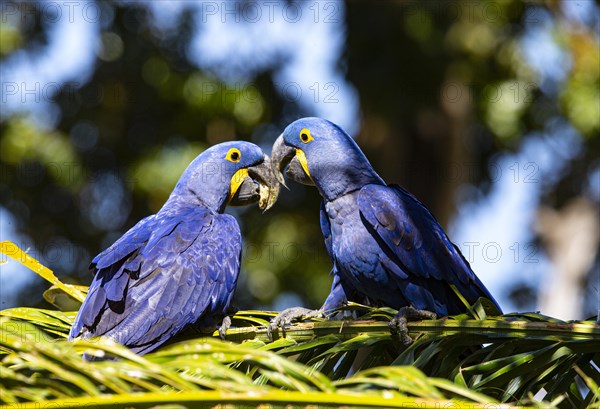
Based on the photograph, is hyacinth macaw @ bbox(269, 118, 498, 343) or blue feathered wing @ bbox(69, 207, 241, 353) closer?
blue feathered wing @ bbox(69, 207, 241, 353)

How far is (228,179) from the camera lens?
4.03 meters

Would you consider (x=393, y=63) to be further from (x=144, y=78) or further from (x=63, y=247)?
(x=63, y=247)

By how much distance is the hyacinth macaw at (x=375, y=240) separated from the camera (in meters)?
3.55

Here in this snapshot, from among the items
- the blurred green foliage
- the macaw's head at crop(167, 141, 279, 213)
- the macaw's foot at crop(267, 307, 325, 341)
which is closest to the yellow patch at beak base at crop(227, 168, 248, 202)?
the macaw's head at crop(167, 141, 279, 213)

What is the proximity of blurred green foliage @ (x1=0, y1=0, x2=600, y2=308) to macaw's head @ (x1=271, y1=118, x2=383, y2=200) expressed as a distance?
3.71m

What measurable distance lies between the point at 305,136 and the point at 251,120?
3.85m

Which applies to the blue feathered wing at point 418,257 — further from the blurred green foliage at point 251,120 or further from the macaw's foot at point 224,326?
the blurred green foliage at point 251,120

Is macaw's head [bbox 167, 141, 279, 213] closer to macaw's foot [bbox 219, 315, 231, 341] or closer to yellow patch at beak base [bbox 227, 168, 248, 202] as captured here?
yellow patch at beak base [bbox 227, 168, 248, 202]

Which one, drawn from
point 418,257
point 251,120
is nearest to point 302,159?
point 418,257

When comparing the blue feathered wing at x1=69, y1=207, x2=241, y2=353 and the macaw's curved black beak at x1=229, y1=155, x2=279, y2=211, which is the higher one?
the macaw's curved black beak at x1=229, y1=155, x2=279, y2=211

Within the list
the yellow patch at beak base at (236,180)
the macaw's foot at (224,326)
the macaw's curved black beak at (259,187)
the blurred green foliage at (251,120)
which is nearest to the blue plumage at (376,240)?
the macaw's curved black beak at (259,187)

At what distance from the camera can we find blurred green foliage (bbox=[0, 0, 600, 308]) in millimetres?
7875

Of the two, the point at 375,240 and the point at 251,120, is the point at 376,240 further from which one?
the point at 251,120

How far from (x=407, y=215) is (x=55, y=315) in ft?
5.24
